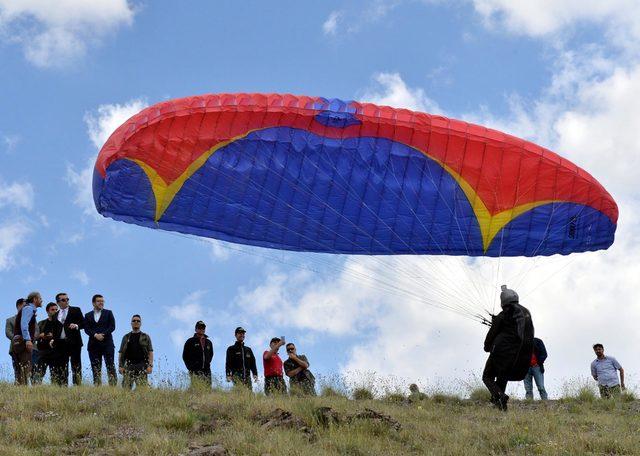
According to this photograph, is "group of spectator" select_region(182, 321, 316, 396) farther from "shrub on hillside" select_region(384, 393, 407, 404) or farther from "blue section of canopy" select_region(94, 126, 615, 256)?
"blue section of canopy" select_region(94, 126, 615, 256)

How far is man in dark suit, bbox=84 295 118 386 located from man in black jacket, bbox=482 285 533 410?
5.47 metres

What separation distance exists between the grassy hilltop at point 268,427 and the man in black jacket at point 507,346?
17.6 inches

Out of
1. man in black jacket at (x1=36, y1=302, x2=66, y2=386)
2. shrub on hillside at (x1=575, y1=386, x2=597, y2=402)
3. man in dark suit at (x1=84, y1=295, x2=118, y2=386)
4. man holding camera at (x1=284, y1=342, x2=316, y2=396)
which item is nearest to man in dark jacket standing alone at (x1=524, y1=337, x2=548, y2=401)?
shrub on hillside at (x1=575, y1=386, x2=597, y2=402)

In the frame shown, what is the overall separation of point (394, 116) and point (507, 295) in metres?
4.03

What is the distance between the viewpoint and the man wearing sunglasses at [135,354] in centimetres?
1366

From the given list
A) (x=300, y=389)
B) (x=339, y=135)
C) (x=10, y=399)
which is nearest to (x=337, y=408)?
(x=300, y=389)

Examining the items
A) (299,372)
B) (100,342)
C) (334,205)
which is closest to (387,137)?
(334,205)

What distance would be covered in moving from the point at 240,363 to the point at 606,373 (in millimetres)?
5964

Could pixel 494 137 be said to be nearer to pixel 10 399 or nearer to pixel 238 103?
pixel 238 103

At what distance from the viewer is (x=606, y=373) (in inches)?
592

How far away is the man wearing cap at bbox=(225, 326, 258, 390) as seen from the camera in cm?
1412

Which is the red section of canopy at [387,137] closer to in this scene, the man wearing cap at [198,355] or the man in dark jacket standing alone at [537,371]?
the man in dark jacket standing alone at [537,371]

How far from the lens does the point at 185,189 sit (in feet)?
51.0

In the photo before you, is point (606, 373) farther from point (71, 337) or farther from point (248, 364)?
point (71, 337)
